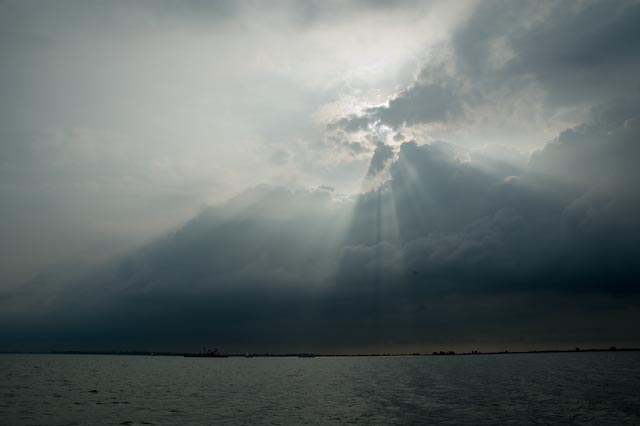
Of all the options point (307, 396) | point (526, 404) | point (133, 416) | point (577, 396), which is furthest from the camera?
point (307, 396)

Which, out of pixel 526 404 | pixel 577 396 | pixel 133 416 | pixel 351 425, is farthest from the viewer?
pixel 577 396

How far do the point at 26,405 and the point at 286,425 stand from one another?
43.8 meters

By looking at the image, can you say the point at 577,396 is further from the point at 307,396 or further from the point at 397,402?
the point at 307,396

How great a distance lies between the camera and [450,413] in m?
62.8

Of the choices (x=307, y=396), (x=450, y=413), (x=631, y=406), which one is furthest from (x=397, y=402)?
(x=631, y=406)

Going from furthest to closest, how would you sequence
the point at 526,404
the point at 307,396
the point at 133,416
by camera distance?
the point at 307,396 → the point at 526,404 → the point at 133,416

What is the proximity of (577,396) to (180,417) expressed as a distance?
230 feet

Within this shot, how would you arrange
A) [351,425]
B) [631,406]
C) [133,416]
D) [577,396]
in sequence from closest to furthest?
[351,425], [133,416], [631,406], [577,396]

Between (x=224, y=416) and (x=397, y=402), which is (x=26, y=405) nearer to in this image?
(x=224, y=416)

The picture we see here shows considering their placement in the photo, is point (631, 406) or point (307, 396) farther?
point (307, 396)

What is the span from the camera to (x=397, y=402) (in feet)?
250

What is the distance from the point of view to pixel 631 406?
222ft

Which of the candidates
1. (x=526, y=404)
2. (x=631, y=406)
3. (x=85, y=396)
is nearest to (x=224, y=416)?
(x=85, y=396)

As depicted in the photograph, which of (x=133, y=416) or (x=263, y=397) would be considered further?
(x=263, y=397)
